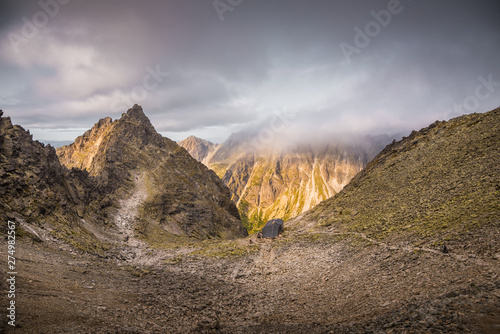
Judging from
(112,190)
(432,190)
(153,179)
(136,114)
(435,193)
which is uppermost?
(136,114)

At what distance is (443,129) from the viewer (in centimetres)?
5512

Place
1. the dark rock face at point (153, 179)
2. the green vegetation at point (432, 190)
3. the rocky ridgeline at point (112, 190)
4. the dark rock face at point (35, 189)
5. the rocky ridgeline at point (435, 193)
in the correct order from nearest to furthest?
the rocky ridgeline at point (435, 193) → the green vegetation at point (432, 190) → the dark rock face at point (35, 189) → the rocky ridgeline at point (112, 190) → the dark rock face at point (153, 179)

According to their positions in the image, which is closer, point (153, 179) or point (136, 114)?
point (153, 179)

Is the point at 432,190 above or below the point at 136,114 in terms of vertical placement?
below

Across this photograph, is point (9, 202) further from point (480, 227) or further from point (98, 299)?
point (480, 227)

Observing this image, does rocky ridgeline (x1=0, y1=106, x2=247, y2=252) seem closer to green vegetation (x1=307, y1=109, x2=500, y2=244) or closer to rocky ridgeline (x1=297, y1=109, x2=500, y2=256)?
rocky ridgeline (x1=297, y1=109, x2=500, y2=256)

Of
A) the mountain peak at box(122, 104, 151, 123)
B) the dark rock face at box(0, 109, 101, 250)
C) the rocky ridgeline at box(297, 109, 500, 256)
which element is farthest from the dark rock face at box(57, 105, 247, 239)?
the rocky ridgeline at box(297, 109, 500, 256)

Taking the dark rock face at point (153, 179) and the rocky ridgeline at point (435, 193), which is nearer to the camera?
the rocky ridgeline at point (435, 193)

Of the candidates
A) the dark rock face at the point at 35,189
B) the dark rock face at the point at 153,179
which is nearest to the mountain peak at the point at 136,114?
the dark rock face at the point at 153,179

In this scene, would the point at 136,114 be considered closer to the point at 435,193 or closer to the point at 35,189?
the point at 35,189

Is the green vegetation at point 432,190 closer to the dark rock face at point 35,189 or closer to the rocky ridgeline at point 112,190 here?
the rocky ridgeline at point 112,190

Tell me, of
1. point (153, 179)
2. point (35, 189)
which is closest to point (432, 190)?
point (35, 189)

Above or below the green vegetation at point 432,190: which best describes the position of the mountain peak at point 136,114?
above

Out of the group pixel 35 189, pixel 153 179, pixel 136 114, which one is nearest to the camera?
pixel 35 189
